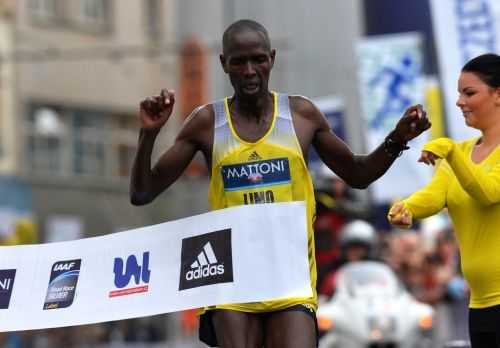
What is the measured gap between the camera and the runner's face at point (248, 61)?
6.32m

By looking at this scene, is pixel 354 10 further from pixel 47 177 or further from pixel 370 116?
pixel 370 116

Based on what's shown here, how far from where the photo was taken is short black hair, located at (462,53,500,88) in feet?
21.0

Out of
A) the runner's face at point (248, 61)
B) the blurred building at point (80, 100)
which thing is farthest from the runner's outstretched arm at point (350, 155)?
the blurred building at point (80, 100)

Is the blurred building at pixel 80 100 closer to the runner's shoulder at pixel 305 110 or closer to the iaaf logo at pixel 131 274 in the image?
the iaaf logo at pixel 131 274

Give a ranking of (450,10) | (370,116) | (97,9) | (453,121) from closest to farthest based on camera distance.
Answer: (453,121) < (450,10) < (370,116) < (97,9)

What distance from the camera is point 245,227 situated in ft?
20.4

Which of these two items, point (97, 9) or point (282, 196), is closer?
point (282, 196)

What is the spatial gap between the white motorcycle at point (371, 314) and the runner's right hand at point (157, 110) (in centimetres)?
864

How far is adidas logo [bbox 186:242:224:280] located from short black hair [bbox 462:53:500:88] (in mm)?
1429

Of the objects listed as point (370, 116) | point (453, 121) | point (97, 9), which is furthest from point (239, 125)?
point (97, 9)

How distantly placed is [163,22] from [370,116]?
26214 millimetres

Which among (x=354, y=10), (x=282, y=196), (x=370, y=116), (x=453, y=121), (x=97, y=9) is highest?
(x=354, y=10)

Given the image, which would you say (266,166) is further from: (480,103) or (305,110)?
(480,103)

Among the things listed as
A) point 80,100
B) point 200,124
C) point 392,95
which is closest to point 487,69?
point 200,124
